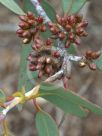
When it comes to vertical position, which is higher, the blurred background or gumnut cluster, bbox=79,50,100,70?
gumnut cluster, bbox=79,50,100,70

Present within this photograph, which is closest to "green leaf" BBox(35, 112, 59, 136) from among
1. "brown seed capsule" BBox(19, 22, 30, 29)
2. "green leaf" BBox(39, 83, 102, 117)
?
"green leaf" BBox(39, 83, 102, 117)

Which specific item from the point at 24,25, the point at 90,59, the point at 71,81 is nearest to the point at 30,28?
the point at 24,25

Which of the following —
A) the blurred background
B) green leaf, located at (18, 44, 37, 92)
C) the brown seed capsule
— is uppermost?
the brown seed capsule

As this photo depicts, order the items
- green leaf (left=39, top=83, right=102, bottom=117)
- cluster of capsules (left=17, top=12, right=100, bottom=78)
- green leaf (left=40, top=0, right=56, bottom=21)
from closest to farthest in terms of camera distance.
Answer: green leaf (left=39, top=83, right=102, bottom=117) < cluster of capsules (left=17, top=12, right=100, bottom=78) < green leaf (left=40, top=0, right=56, bottom=21)

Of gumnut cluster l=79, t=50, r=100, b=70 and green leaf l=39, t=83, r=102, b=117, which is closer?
green leaf l=39, t=83, r=102, b=117

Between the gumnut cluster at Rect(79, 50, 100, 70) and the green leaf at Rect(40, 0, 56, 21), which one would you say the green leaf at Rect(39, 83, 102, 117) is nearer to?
the gumnut cluster at Rect(79, 50, 100, 70)

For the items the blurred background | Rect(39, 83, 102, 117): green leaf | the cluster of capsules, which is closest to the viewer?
Rect(39, 83, 102, 117): green leaf

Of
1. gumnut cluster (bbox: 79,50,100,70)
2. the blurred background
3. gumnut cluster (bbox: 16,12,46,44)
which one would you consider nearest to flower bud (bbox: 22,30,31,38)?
gumnut cluster (bbox: 16,12,46,44)
